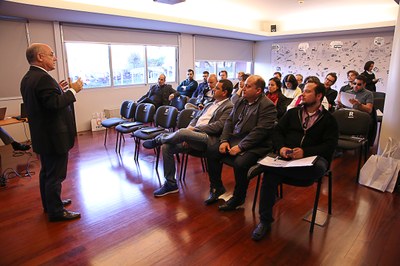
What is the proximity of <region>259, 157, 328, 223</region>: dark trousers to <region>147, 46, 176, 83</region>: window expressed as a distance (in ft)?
19.9

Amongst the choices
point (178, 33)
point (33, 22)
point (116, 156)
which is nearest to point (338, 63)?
point (178, 33)

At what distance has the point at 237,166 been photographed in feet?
8.39

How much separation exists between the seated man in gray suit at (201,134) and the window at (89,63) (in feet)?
13.7

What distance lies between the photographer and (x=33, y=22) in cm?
543

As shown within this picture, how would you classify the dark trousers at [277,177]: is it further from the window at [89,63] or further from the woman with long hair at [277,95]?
the window at [89,63]

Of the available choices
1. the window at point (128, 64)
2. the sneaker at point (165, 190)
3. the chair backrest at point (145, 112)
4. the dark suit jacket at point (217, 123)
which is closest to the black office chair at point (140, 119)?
the chair backrest at point (145, 112)

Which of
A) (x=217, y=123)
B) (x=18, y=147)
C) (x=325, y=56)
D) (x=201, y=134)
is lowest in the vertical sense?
(x=18, y=147)

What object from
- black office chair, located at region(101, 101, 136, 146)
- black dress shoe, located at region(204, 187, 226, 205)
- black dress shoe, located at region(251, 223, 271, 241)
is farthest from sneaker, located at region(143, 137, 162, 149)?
black dress shoe, located at region(251, 223, 271, 241)

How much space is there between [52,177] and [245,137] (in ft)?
5.91

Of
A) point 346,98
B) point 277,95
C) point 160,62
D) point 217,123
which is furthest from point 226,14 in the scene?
point 217,123

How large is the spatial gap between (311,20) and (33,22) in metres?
7.54

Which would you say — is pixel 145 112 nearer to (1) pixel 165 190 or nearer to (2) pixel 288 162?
(1) pixel 165 190

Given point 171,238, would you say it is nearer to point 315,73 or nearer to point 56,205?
point 56,205

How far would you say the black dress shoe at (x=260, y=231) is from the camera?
228cm
